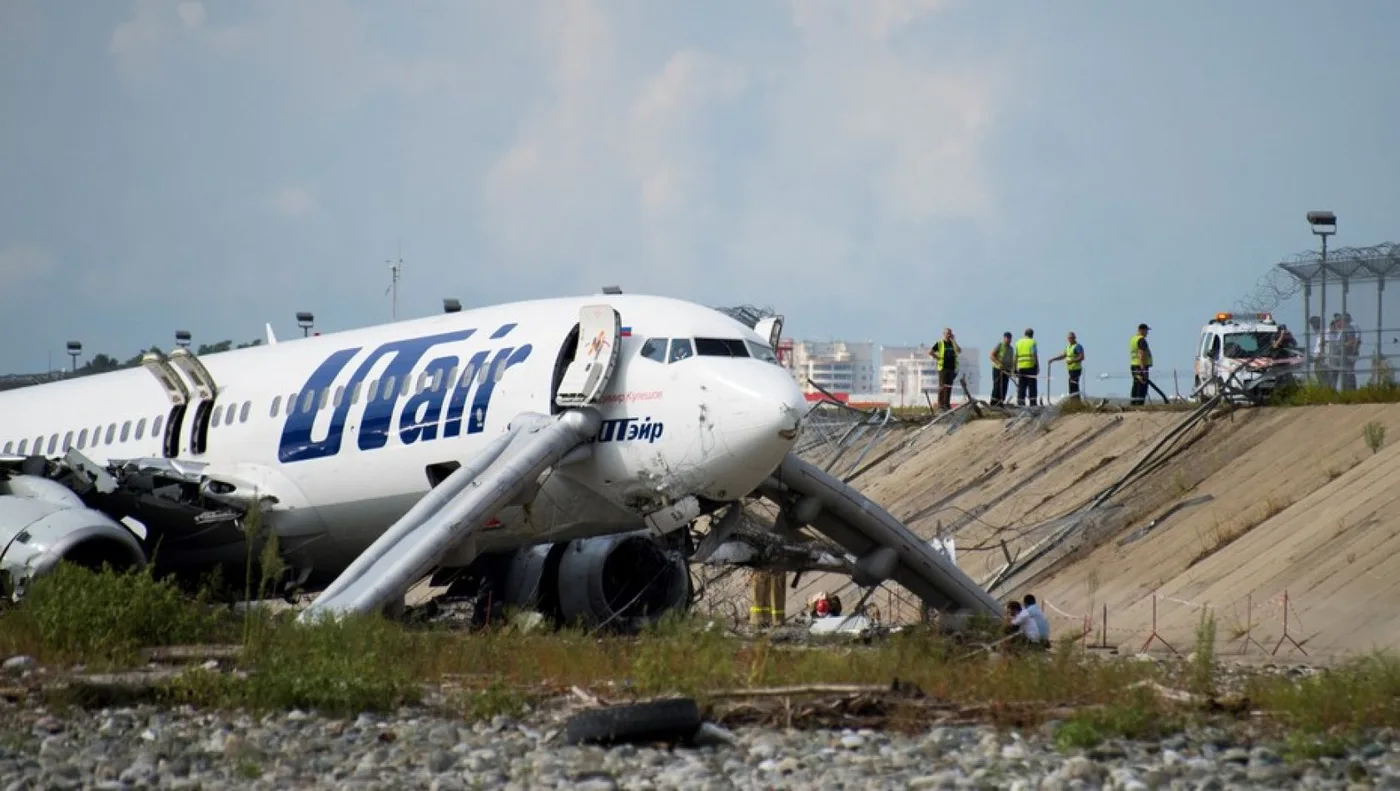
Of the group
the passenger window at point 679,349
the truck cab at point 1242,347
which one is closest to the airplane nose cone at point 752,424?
the passenger window at point 679,349

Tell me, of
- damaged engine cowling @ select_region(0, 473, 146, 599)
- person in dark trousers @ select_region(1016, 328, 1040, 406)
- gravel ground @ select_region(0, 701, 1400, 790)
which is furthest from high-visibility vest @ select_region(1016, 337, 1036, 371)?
gravel ground @ select_region(0, 701, 1400, 790)

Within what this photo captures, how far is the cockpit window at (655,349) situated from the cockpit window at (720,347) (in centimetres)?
38

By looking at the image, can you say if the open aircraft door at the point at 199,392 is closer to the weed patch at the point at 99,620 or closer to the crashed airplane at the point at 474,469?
the crashed airplane at the point at 474,469

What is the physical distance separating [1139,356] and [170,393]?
1824cm

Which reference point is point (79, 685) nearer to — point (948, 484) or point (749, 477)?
point (749, 477)

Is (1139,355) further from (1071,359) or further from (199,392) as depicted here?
(199,392)

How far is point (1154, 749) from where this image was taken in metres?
12.5

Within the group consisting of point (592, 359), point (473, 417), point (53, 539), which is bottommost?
point (53, 539)

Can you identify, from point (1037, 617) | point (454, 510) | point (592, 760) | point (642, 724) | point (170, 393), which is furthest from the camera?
point (170, 393)

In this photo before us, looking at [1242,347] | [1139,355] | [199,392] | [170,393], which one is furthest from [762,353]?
[1242,347]

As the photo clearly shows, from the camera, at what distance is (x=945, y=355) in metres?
38.1

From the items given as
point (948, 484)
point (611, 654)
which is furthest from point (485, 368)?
point (948, 484)

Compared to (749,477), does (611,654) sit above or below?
below

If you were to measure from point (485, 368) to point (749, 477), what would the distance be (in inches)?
133
